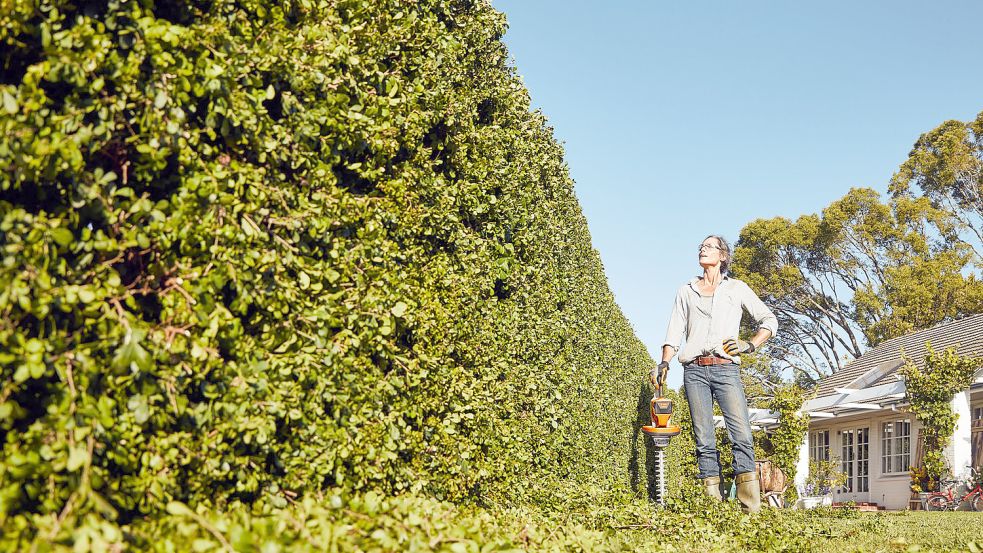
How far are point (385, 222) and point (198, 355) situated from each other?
4.64 feet

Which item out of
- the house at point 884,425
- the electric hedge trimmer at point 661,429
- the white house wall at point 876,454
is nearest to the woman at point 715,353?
the electric hedge trimmer at point 661,429

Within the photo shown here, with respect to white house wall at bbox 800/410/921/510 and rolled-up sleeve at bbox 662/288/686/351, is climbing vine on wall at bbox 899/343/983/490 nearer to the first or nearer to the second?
white house wall at bbox 800/410/921/510

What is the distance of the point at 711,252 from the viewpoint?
8586 mm

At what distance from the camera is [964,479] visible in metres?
17.0

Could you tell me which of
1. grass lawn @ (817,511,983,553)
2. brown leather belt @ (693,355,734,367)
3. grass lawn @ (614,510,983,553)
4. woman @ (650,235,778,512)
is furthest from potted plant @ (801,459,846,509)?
grass lawn @ (614,510,983,553)

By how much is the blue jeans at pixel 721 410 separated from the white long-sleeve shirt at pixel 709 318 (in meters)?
0.19

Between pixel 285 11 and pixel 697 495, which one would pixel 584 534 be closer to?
pixel 285 11

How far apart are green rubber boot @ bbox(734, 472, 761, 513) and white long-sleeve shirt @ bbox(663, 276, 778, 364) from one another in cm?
112

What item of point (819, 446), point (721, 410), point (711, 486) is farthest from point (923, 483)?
point (711, 486)

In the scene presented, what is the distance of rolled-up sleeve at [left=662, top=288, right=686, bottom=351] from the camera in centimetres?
859

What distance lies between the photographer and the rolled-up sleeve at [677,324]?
8.59 metres

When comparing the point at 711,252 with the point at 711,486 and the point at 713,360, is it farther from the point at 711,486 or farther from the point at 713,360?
the point at 711,486

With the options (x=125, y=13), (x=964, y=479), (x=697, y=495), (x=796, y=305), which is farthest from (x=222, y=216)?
(x=796, y=305)

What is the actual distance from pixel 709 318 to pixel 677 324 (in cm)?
39
